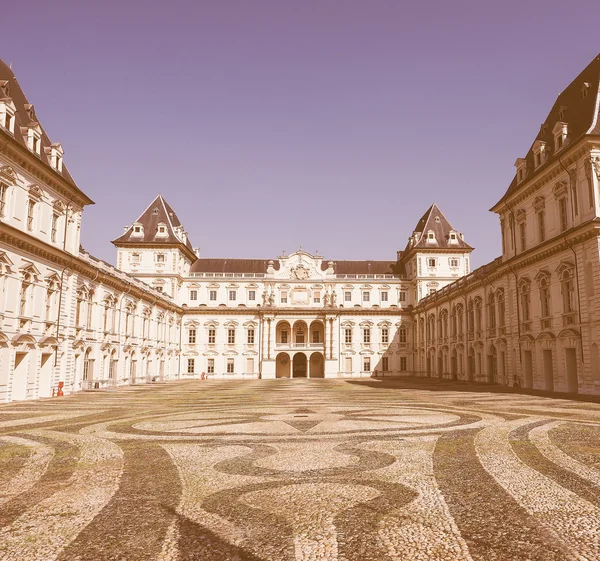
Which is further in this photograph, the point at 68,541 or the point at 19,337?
the point at 19,337

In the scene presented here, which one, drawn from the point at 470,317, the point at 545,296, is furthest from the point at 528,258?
the point at 470,317

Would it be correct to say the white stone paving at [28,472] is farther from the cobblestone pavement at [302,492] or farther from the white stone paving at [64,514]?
the white stone paving at [64,514]

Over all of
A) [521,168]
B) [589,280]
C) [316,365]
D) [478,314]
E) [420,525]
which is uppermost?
[521,168]

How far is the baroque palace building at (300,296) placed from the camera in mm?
29812

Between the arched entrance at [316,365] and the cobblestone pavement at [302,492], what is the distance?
201 ft

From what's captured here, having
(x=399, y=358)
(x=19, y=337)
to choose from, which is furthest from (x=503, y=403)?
(x=399, y=358)

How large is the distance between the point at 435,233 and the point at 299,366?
29.5 meters

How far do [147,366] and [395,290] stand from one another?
39.1m

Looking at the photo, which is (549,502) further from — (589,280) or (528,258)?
(528,258)

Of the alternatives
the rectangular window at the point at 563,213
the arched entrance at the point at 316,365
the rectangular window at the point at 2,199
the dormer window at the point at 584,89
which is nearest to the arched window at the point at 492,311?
the rectangular window at the point at 563,213

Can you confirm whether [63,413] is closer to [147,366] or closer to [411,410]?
[411,410]

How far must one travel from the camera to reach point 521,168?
40.4m

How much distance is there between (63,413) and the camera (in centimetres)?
2094

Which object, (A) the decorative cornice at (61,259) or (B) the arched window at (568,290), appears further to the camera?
(B) the arched window at (568,290)
